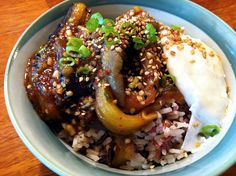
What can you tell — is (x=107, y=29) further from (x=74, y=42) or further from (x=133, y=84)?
(x=133, y=84)

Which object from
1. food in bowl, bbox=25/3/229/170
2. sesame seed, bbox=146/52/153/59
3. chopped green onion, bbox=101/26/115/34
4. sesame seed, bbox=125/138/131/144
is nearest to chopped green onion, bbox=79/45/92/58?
food in bowl, bbox=25/3/229/170

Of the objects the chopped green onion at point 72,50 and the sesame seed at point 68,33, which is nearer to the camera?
the chopped green onion at point 72,50

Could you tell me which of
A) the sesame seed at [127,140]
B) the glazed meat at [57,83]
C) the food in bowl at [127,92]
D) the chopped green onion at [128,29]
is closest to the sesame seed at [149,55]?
the food in bowl at [127,92]

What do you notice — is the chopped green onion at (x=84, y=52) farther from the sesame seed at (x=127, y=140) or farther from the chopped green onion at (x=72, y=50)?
the sesame seed at (x=127, y=140)

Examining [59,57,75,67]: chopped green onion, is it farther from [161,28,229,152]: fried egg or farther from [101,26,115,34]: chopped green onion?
[161,28,229,152]: fried egg

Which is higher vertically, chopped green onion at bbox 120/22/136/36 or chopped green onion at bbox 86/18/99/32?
chopped green onion at bbox 120/22/136/36

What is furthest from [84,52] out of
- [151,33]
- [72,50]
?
[151,33]

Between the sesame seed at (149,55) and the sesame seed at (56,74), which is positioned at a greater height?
the sesame seed at (149,55)

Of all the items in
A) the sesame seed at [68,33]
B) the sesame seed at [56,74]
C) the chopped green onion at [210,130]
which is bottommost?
the chopped green onion at [210,130]
